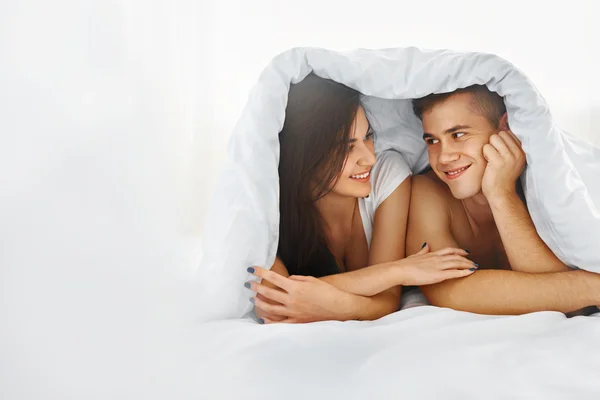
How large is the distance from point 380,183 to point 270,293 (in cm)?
36

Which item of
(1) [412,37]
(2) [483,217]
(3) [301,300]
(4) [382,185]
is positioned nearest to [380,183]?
(4) [382,185]

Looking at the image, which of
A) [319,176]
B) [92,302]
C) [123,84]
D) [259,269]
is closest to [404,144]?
[319,176]

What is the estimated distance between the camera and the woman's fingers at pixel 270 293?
0.96 metres

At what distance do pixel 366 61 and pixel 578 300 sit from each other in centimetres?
58

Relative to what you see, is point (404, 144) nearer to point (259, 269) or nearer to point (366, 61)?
point (366, 61)

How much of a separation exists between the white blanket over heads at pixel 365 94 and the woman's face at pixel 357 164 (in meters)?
0.08

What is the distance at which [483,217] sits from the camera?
1.20m

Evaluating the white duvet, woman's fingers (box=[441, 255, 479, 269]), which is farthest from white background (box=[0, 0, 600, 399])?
woman's fingers (box=[441, 255, 479, 269])

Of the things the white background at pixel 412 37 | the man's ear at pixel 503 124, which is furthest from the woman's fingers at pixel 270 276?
the white background at pixel 412 37

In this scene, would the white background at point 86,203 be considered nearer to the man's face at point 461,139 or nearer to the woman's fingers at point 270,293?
the woman's fingers at point 270,293

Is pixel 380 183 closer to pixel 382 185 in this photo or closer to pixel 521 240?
pixel 382 185

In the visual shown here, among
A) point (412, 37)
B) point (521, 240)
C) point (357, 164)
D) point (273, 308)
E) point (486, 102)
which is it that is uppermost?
point (412, 37)

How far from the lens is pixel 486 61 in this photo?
1.01m

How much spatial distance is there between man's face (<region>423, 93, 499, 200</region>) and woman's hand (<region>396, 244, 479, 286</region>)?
171mm
